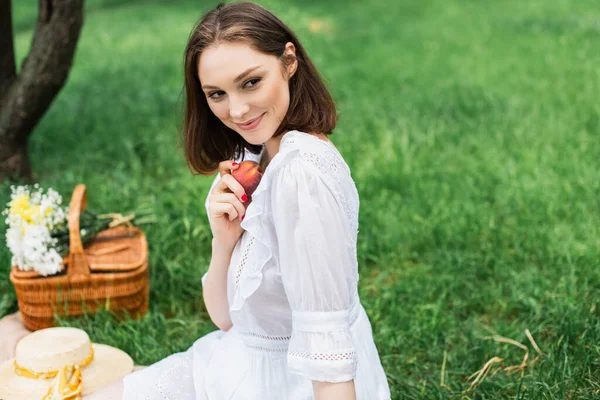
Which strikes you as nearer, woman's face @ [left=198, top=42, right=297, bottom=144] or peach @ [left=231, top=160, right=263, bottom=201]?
woman's face @ [left=198, top=42, right=297, bottom=144]

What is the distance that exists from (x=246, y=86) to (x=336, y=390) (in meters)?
0.79

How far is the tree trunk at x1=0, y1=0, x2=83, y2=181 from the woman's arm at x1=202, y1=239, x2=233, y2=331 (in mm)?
2829

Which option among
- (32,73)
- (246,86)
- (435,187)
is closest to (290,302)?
(246,86)

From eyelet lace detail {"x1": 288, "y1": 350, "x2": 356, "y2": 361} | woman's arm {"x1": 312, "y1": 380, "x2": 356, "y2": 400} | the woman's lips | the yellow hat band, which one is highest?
the woman's lips

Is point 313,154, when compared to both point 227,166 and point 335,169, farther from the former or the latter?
point 227,166

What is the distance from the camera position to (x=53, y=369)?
2600mm

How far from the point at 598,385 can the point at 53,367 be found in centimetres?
187

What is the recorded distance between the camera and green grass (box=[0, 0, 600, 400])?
3.25 meters

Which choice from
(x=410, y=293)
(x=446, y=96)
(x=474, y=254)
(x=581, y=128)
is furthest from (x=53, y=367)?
(x=446, y=96)

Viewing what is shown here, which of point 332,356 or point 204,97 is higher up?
point 204,97

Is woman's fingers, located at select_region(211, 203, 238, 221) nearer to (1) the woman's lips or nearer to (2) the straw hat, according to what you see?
(1) the woman's lips

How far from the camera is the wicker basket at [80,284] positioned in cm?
339

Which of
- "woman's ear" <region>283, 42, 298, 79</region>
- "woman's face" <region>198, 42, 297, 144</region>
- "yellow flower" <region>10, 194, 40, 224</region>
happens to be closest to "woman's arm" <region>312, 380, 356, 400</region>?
"woman's face" <region>198, 42, 297, 144</region>

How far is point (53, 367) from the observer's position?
2.60 metres
